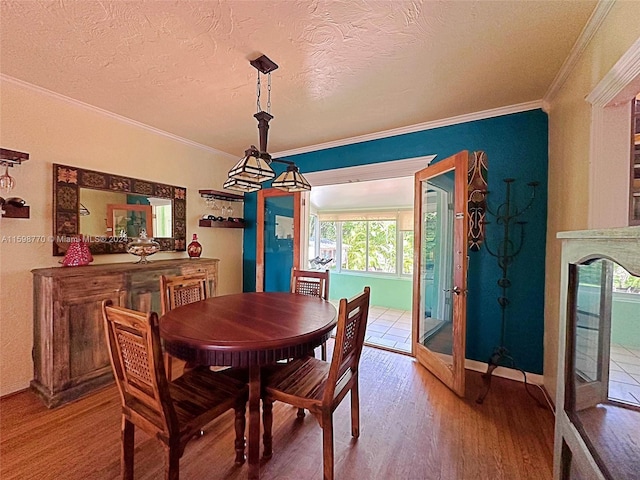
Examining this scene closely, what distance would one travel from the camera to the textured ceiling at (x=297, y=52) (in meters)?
1.46

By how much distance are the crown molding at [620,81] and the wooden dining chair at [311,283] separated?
2125mm

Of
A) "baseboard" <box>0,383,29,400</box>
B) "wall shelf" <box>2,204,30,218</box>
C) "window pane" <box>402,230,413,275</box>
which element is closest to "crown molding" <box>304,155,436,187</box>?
Answer: "window pane" <box>402,230,413,275</box>

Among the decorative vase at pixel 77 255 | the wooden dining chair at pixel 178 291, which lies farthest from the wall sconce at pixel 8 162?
the wooden dining chair at pixel 178 291

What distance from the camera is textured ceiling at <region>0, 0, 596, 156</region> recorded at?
1.46 meters

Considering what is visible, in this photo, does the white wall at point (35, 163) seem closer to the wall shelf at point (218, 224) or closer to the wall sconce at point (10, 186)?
the wall sconce at point (10, 186)

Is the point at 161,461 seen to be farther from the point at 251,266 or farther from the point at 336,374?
the point at 251,266

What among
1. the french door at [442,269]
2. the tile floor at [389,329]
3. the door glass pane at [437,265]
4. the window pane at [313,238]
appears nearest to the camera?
the french door at [442,269]

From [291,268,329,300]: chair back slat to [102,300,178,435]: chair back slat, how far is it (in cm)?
150

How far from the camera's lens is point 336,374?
140 centimetres

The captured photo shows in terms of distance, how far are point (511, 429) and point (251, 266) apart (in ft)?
11.8

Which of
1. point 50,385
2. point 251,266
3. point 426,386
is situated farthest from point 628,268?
point 251,266

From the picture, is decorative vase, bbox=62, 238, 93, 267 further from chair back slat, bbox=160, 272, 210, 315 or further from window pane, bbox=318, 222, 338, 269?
window pane, bbox=318, 222, 338, 269

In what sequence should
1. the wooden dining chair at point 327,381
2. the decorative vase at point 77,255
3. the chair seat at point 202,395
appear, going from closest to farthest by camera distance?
the chair seat at point 202,395 → the wooden dining chair at point 327,381 → the decorative vase at point 77,255

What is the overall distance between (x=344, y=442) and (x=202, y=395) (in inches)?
37.6
